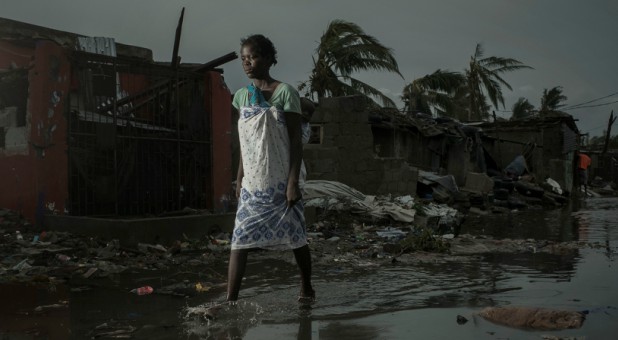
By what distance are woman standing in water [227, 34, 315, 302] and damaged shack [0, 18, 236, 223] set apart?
4472 millimetres

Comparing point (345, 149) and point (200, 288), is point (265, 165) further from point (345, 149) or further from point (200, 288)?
point (345, 149)

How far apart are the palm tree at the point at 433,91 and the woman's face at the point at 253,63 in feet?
77.4

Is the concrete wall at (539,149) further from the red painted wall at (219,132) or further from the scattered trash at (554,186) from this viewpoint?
the red painted wall at (219,132)

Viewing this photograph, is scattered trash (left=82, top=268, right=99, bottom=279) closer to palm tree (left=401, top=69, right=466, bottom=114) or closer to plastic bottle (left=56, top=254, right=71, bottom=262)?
plastic bottle (left=56, top=254, right=71, bottom=262)

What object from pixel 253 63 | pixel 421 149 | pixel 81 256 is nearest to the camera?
pixel 253 63

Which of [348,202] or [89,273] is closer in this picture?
Result: [89,273]

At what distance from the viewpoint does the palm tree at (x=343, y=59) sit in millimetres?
21250

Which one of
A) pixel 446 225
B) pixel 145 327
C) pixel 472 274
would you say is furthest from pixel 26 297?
pixel 446 225

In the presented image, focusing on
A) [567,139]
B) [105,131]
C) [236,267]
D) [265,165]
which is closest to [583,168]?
[567,139]

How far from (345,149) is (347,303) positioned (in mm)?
9087

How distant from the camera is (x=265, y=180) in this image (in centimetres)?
370

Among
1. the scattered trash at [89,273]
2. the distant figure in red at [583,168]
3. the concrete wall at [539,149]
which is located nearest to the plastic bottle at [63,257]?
the scattered trash at [89,273]

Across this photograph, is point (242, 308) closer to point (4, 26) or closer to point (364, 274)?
point (364, 274)

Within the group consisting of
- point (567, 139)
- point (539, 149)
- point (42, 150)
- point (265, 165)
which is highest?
point (567, 139)
